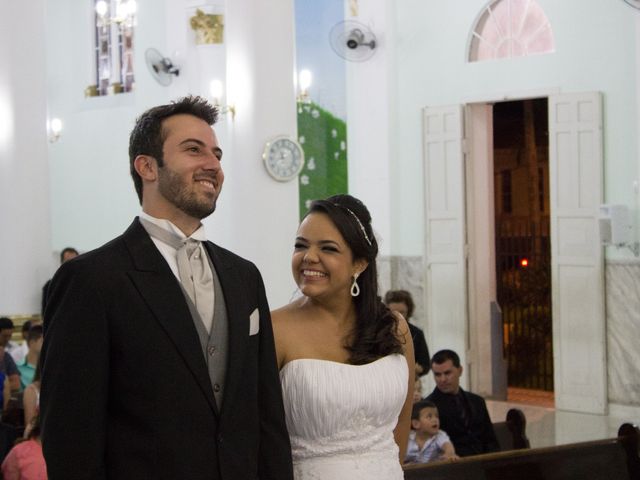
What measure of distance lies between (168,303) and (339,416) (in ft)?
3.28

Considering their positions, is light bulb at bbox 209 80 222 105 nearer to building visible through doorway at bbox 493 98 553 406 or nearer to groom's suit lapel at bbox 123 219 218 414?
building visible through doorway at bbox 493 98 553 406

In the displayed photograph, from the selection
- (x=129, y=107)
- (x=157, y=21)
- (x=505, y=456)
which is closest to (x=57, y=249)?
(x=129, y=107)

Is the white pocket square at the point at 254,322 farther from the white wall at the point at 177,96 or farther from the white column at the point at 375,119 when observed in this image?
the white column at the point at 375,119

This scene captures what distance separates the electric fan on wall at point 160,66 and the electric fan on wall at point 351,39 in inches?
103

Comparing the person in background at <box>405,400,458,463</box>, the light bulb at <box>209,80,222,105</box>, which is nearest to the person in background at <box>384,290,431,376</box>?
the person in background at <box>405,400,458,463</box>

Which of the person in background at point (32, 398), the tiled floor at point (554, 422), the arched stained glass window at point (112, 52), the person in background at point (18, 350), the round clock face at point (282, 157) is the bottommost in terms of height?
the tiled floor at point (554, 422)

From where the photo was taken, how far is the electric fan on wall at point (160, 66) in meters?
13.7

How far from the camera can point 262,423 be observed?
2719 mm

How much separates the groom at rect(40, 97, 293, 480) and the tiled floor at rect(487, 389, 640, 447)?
7036mm

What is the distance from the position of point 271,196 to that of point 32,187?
92.7 inches

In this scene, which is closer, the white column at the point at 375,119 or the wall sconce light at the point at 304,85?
the white column at the point at 375,119

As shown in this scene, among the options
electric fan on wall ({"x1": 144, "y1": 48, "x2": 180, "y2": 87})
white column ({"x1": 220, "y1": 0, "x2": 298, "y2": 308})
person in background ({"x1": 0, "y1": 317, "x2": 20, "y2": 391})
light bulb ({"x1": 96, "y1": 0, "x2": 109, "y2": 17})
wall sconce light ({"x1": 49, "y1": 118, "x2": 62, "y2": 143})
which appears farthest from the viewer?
light bulb ({"x1": 96, "y1": 0, "x2": 109, "y2": 17})

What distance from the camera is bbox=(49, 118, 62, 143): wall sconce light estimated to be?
50.6 ft

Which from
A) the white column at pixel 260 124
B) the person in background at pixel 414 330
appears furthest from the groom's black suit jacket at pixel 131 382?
the white column at pixel 260 124
